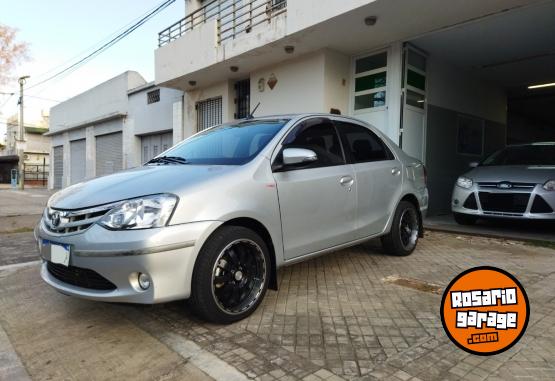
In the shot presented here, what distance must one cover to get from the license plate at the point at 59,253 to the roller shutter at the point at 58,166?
869 inches

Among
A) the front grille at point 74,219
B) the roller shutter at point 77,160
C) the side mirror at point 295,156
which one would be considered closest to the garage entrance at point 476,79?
the side mirror at point 295,156

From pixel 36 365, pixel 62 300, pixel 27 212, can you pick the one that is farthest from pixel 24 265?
pixel 27 212

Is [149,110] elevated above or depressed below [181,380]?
above

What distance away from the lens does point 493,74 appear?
33.9 ft

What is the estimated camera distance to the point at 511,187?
614cm

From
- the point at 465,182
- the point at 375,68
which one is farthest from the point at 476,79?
the point at 465,182

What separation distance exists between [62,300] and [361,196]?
2897 millimetres

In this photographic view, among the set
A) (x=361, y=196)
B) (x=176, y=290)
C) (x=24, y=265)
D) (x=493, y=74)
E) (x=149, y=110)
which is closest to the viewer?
(x=176, y=290)

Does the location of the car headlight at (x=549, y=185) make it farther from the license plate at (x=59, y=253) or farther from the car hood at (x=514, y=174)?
the license plate at (x=59, y=253)

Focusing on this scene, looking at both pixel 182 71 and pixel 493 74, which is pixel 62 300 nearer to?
pixel 182 71

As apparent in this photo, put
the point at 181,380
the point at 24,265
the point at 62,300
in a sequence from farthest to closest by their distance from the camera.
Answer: the point at 24,265 → the point at 62,300 → the point at 181,380

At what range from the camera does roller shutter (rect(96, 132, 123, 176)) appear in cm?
1695

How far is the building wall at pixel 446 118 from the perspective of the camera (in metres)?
8.95

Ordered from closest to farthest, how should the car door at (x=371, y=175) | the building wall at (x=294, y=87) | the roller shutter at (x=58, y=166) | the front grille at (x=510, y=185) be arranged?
1. the car door at (x=371, y=175)
2. the front grille at (x=510, y=185)
3. the building wall at (x=294, y=87)
4. the roller shutter at (x=58, y=166)
